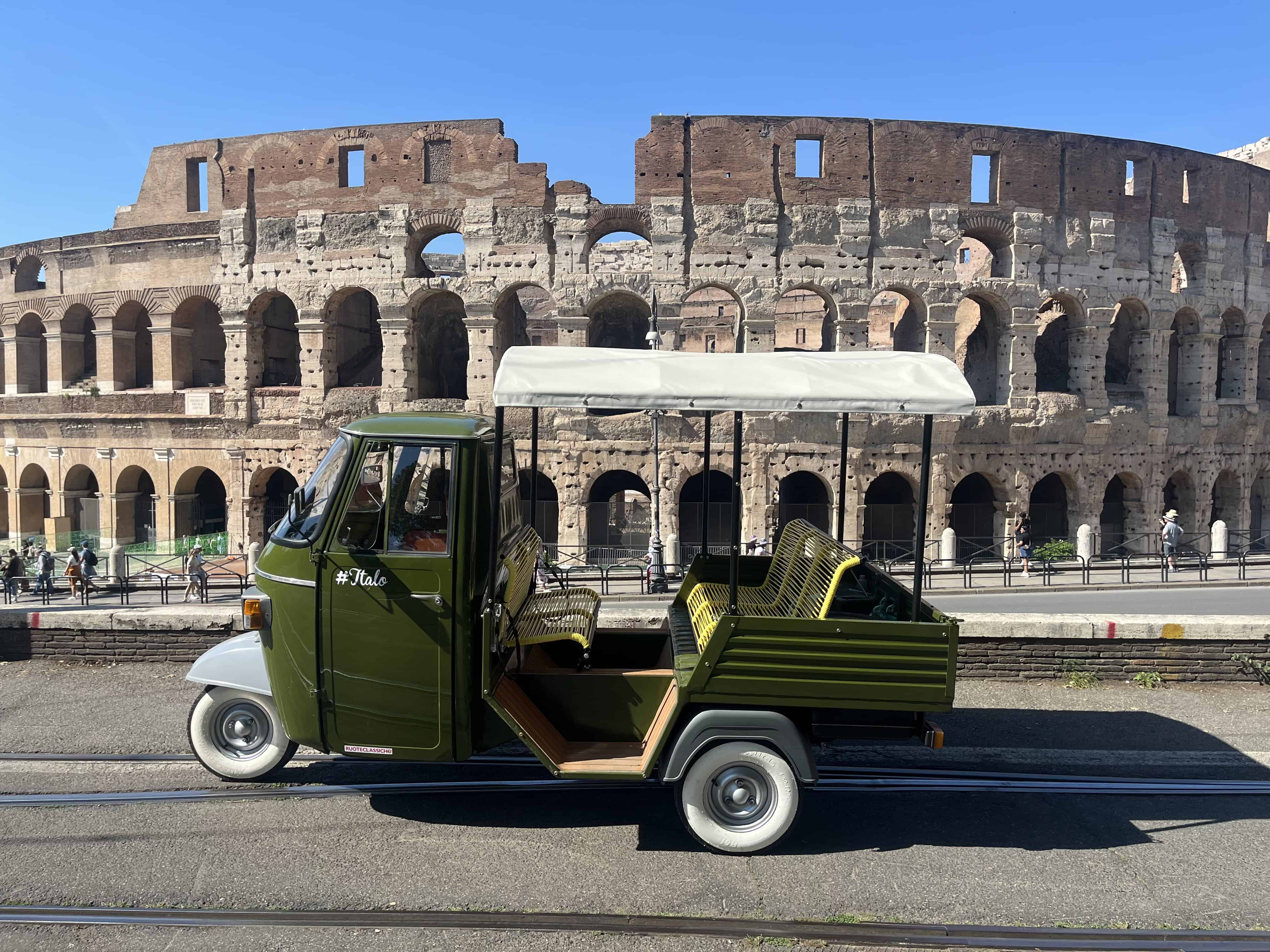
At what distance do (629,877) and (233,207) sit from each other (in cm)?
2201

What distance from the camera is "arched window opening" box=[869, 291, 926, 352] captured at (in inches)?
813

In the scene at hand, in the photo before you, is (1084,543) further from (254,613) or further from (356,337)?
(356,337)

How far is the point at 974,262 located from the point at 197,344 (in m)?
26.1

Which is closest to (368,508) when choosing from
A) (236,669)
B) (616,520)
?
(236,669)

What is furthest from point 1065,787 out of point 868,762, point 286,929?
point 286,929

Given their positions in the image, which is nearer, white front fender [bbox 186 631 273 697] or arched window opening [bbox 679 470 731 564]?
white front fender [bbox 186 631 273 697]

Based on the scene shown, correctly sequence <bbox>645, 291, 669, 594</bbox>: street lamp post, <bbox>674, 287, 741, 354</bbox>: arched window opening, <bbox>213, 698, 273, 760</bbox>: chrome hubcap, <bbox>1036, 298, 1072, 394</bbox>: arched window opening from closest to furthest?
<bbox>213, 698, 273, 760</bbox>: chrome hubcap
<bbox>645, 291, 669, 594</bbox>: street lamp post
<bbox>1036, 298, 1072, 394</bbox>: arched window opening
<bbox>674, 287, 741, 354</bbox>: arched window opening

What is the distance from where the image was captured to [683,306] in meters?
21.2

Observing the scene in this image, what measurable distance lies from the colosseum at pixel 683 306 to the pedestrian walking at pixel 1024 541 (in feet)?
1.38

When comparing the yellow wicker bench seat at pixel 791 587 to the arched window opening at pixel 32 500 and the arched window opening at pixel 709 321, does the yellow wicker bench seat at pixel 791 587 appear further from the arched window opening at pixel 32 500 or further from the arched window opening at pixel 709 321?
the arched window opening at pixel 32 500

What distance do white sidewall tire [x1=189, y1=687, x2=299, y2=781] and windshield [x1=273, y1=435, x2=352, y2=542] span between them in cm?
128

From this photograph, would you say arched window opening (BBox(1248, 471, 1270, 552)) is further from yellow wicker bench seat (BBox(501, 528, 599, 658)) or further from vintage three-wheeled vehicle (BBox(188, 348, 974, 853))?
yellow wicker bench seat (BBox(501, 528, 599, 658))

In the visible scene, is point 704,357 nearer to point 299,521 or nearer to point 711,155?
point 299,521

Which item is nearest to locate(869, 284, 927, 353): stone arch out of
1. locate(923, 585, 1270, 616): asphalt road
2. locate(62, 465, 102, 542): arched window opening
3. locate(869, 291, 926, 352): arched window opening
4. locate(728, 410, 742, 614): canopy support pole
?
locate(869, 291, 926, 352): arched window opening
